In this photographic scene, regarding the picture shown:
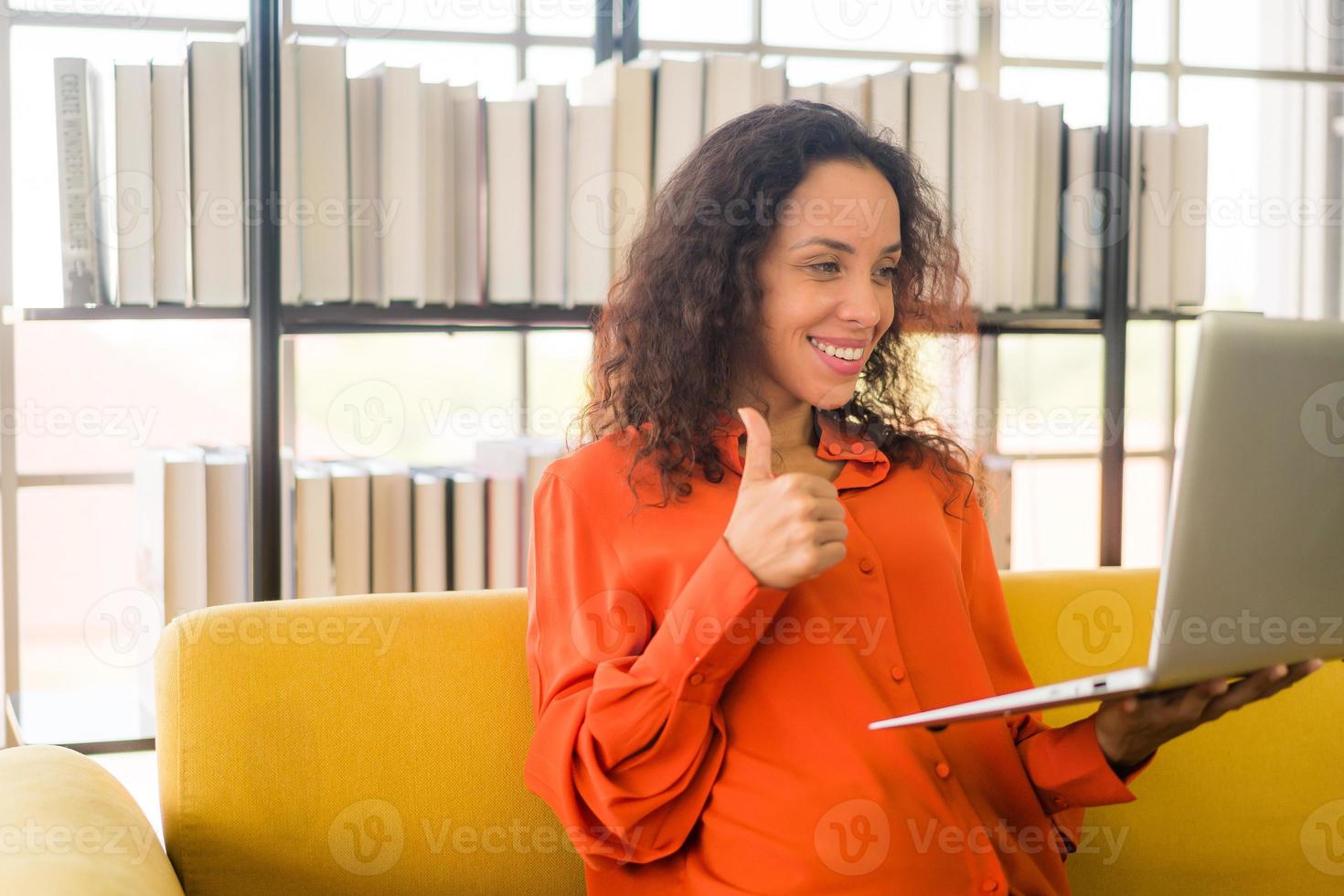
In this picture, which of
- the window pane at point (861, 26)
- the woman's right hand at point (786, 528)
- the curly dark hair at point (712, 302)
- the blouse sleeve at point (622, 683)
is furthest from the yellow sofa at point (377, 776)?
the window pane at point (861, 26)

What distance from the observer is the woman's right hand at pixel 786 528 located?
1156mm

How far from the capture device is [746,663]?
129 cm

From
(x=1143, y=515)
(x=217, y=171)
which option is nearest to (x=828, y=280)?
(x=217, y=171)

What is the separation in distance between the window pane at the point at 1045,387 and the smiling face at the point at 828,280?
1.32 metres

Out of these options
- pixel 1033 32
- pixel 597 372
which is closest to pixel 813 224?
pixel 597 372

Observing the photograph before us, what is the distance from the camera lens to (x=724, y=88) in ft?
6.68

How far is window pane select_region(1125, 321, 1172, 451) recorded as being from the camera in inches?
108

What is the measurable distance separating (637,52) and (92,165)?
883mm

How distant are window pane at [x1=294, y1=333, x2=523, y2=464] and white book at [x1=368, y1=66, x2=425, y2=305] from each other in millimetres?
496

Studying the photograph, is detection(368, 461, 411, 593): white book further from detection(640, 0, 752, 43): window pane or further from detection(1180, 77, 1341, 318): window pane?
detection(1180, 77, 1341, 318): window pane

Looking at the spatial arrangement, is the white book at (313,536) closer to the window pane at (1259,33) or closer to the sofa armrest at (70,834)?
the sofa armrest at (70,834)

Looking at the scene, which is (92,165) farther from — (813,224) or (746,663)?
(746,663)

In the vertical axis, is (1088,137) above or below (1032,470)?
above

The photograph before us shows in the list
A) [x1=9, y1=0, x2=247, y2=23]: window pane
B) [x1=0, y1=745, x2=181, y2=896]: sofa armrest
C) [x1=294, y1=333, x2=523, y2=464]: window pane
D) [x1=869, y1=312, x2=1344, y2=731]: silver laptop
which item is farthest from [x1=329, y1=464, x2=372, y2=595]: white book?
[x1=869, y1=312, x2=1344, y2=731]: silver laptop
